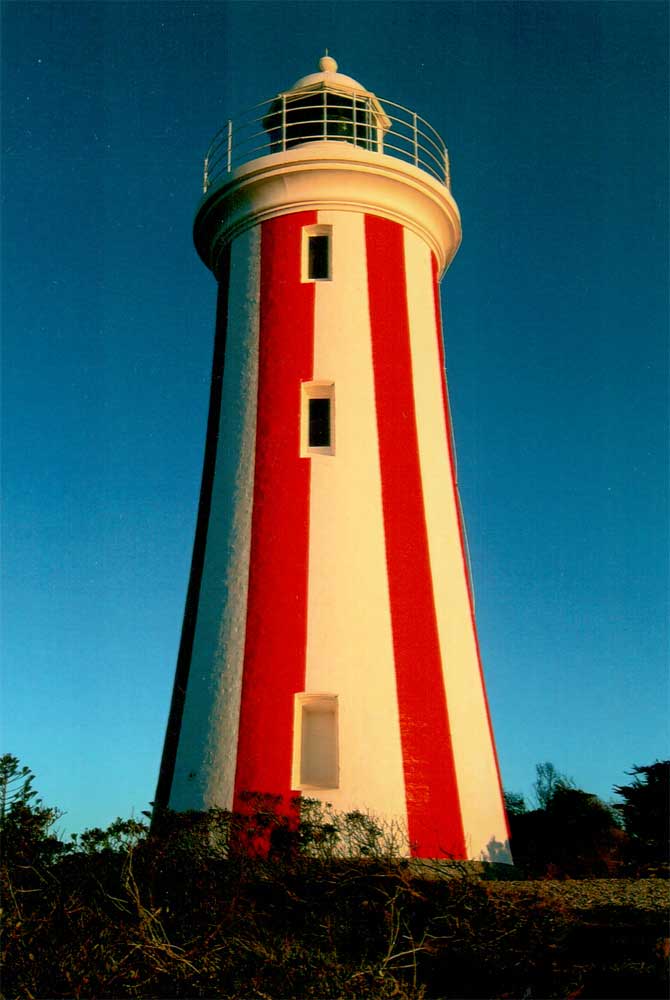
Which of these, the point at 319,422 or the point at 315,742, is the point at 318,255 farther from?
the point at 315,742

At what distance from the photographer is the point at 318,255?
16125 millimetres

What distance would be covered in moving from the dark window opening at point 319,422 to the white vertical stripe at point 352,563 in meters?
0.37

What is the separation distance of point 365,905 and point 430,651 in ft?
17.7

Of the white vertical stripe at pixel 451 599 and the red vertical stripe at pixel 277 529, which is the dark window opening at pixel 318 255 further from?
the white vertical stripe at pixel 451 599

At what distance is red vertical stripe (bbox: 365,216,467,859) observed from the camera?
43.4 feet

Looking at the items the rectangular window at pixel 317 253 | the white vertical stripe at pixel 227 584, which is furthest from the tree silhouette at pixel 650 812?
the rectangular window at pixel 317 253

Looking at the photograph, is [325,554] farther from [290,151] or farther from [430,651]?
[290,151]

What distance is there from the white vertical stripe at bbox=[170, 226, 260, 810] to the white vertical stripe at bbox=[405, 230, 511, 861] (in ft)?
8.38

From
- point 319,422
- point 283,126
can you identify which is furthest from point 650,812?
point 283,126

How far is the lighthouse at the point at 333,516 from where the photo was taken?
43.8 ft

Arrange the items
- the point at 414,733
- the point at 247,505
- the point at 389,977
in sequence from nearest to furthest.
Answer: the point at 389,977 < the point at 414,733 < the point at 247,505

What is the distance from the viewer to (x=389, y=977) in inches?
314

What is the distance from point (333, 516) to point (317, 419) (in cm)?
176

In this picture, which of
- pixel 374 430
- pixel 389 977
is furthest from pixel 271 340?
pixel 389 977
